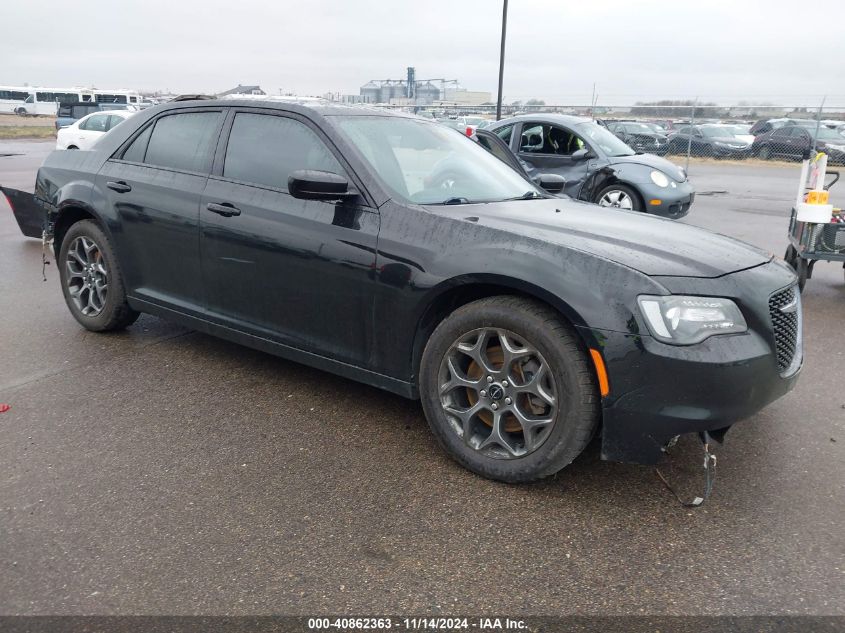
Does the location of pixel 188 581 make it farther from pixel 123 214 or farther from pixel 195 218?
pixel 123 214

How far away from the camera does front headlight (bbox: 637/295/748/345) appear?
2.73 m

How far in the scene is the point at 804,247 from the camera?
20.3ft

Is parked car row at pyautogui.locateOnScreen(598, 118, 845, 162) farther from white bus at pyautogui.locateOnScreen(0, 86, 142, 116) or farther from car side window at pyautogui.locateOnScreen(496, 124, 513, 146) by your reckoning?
white bus at pyautogui.locateOnScreen(0, 86, 142, 116)

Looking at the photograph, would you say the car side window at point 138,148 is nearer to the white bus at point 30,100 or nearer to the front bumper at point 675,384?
the front bumper at point 675,384

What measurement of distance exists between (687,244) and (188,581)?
2.50m

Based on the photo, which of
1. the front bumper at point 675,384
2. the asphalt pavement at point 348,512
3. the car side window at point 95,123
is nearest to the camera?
the asphalt pavement at point 348,512

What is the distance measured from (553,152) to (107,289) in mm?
7822

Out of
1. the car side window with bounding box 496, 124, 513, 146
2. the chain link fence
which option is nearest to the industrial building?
the chain link fence

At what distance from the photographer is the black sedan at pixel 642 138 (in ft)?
76.2

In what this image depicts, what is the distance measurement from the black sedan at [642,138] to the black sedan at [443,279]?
1993 centimetres

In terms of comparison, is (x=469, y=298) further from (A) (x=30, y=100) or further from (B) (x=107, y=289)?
(A) (x=30, y=100)

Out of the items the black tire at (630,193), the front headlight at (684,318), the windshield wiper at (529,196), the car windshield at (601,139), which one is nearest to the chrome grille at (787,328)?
the front headlight at (684,318)

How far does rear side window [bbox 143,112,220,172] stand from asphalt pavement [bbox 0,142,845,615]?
51.0 inches

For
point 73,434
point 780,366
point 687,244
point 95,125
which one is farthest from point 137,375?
point 95,125
